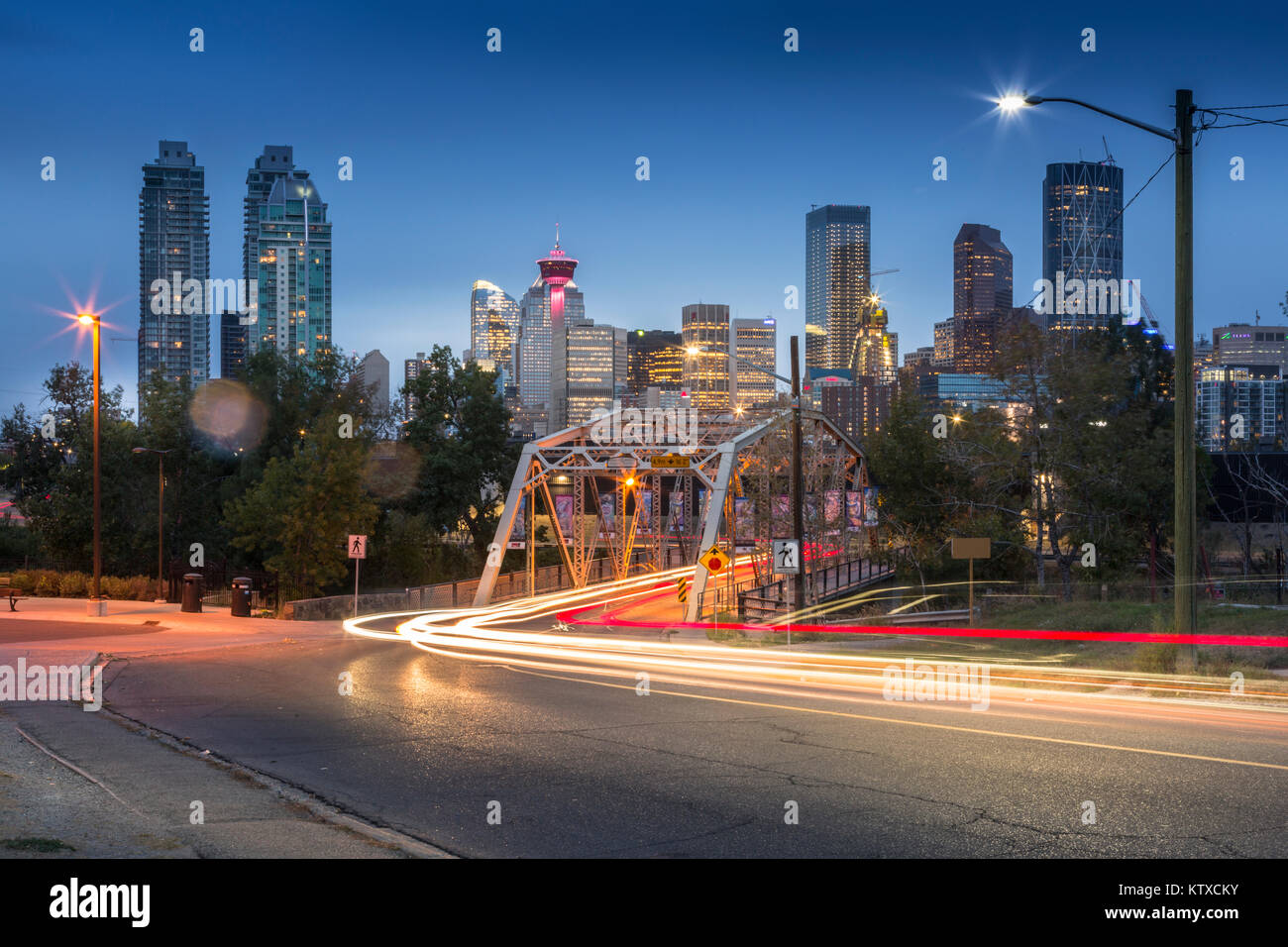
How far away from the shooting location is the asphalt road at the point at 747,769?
26.6 ft

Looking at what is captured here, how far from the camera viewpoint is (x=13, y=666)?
18.9 meters

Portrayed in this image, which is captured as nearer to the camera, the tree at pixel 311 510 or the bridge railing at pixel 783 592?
the bridge railing at pixel 783 592

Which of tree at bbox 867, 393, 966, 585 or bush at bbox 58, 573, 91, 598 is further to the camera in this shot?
tree at bbox 867, 393, 966, 585

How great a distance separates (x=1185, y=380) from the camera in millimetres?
15750

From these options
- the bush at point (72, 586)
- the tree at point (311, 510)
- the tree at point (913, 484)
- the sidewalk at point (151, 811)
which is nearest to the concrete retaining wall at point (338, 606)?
the tree at point (311, 510)

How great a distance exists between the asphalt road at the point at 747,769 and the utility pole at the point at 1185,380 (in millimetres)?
2836

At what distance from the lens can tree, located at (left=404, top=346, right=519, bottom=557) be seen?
220 feet

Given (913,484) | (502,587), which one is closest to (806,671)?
(502,587)

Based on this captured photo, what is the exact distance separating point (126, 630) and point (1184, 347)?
25.8 metres

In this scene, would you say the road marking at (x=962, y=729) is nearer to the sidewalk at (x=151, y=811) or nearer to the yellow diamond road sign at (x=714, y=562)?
the sidewalk at (x=151, y=811)

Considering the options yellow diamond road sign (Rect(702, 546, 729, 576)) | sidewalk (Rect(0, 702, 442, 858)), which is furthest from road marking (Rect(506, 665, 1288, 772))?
yellow diamond road sign (Rect(702, 546, 729, 576))

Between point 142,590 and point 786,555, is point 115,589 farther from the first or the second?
point 786,555

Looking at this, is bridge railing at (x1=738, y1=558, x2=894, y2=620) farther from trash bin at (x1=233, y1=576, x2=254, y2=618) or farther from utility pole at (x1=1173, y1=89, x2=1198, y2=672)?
utility pole at (x1=1173, y1=89, x2=1198, y2=672)
